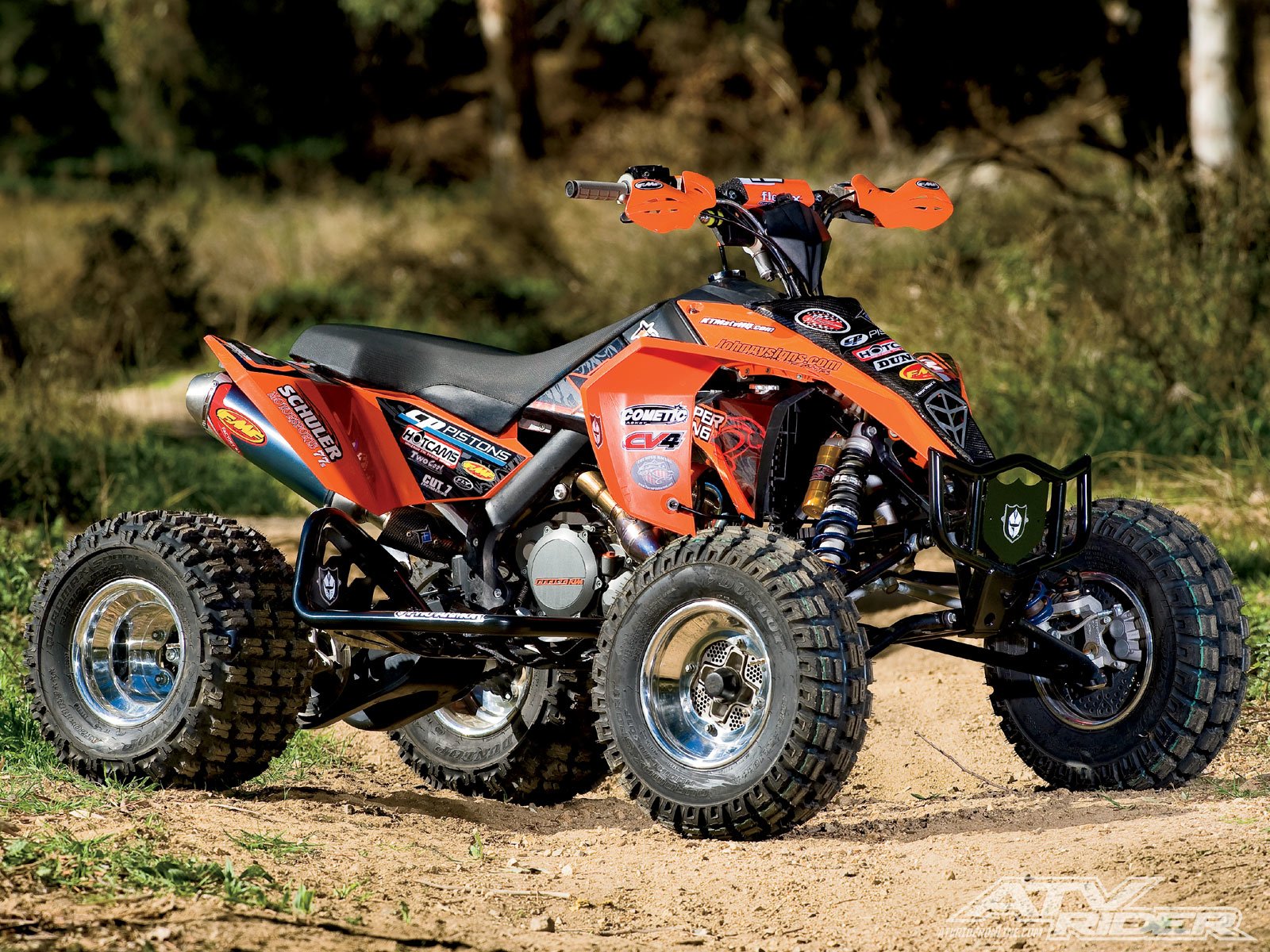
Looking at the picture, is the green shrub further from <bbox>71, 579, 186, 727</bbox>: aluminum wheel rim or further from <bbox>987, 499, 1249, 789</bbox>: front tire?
<bbox>987, 499, 1249, 789</bbox>: front tire

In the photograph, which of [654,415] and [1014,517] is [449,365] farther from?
[1014,517]

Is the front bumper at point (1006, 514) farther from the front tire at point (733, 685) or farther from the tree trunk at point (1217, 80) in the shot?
the tree trunk at point (1217, 80)

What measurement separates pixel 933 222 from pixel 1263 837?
2.02 meters

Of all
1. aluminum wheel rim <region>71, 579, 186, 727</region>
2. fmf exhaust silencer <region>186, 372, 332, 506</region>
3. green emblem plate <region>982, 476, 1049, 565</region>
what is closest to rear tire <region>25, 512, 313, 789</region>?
aluminum wheel rim <region>71, 579, 186, 727</region>

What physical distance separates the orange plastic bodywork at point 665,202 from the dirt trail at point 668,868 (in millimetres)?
1694

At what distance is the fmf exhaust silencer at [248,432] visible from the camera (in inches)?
207

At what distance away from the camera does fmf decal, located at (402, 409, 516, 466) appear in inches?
201

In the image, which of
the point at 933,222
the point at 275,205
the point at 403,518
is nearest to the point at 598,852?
the point at 403,518

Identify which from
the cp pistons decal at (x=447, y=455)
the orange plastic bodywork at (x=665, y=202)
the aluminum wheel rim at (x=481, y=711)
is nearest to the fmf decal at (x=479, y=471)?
the cp pistons decal at (x=447, y=455)

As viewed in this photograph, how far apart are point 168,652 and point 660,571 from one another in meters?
1.65

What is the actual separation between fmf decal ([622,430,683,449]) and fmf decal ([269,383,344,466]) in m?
0.96

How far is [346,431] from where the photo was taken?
526cm

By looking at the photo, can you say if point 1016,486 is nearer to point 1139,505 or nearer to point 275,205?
point 1139,505

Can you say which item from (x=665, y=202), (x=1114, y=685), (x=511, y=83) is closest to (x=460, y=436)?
(x=665, y=202)
